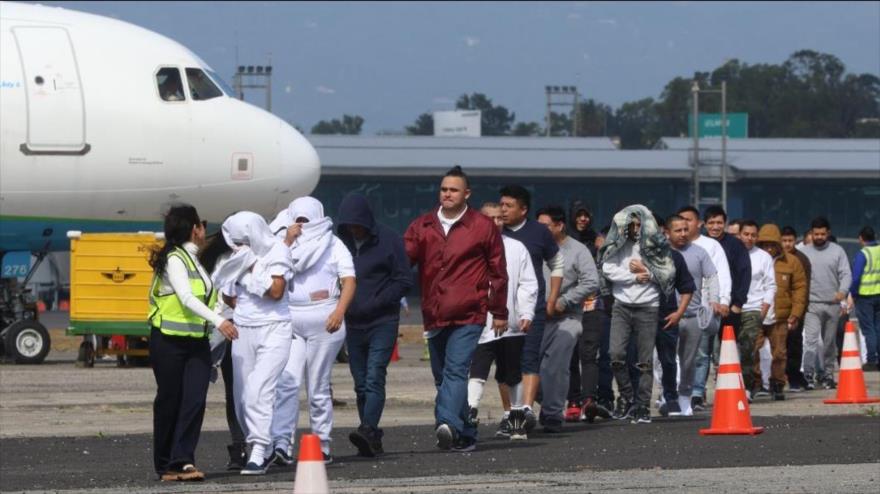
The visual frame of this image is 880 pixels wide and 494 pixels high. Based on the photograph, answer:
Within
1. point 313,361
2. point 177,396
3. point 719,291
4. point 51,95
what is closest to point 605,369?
point 719,291

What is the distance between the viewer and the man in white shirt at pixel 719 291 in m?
16.7

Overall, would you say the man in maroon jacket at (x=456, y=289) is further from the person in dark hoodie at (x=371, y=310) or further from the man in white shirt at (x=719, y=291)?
the man in white shirt at (x=719, y=291)

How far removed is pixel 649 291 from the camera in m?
15.5

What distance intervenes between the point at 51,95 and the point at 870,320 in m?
10.1

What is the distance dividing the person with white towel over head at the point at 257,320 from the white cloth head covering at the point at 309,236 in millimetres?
450

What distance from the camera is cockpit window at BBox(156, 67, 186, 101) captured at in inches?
962

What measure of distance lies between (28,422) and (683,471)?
6.56 metres

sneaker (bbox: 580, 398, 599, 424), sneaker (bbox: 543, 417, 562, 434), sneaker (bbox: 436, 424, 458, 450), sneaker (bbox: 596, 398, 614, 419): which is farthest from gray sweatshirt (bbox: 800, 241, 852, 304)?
sneaker (bbox: 436, 424, 458, 450)

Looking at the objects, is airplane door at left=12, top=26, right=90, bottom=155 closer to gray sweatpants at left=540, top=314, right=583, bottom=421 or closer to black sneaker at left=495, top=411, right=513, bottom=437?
gray sweatpants at left=540, top=314, right=583, bottom=421

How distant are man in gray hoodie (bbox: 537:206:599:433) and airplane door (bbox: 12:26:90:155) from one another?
9977 mm

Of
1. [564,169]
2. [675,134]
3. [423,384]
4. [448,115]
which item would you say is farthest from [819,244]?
[675,134]

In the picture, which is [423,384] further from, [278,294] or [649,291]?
[278,294]

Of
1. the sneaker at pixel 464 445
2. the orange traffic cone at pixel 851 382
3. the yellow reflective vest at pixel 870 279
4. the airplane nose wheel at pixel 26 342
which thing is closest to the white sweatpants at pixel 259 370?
the sneaker at pixel 464 445

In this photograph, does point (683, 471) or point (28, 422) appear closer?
point (683, 471)
